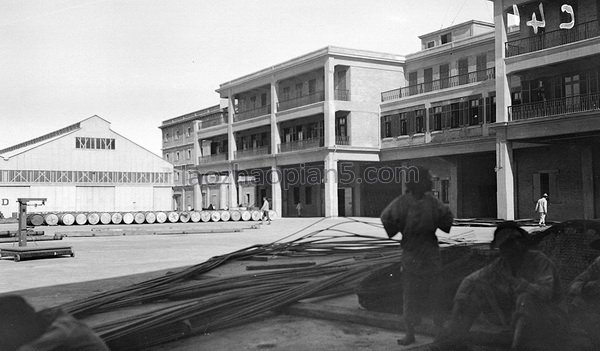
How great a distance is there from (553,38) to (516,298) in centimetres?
2685

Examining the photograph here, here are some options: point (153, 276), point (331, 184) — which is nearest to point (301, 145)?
point (331, 184)

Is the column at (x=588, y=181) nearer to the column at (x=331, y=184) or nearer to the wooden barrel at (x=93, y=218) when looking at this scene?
the column at (x=331, y=184)

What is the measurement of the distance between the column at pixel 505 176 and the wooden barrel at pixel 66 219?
23.7 metres

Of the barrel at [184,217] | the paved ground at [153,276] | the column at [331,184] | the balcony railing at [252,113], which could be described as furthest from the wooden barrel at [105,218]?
the balcony railing at [252,113]

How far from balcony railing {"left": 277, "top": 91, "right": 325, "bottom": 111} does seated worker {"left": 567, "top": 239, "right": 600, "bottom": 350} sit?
36368 mm

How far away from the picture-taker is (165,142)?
82938 mm

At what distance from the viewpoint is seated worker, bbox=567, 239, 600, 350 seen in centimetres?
519

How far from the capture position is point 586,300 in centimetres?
547

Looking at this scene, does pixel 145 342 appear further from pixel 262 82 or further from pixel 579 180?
pixel 262 82

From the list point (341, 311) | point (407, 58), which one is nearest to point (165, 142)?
point (407, 58)

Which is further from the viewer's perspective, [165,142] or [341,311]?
[165,142]

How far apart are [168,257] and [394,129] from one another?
89.4 ft

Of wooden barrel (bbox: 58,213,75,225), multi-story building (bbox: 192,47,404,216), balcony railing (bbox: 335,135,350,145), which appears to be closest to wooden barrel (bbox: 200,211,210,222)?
wooden barrel (bbox: 58,213,75,225)

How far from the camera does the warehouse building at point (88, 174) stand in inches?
2056
